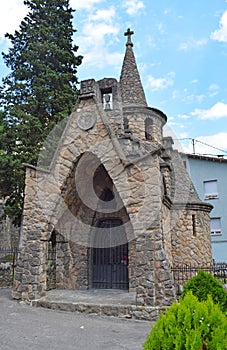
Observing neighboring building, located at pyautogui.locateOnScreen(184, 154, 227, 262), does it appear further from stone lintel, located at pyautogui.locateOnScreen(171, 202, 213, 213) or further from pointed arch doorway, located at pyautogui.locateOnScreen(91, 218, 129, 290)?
pointed arch doorway, located at pyautogui.locateOnScreen(91, 218, 129, 290)

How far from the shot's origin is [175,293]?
685 cm

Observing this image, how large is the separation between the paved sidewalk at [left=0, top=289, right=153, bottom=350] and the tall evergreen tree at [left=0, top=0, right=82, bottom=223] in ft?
18.5

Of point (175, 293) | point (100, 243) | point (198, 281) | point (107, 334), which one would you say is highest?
point (100, 243)

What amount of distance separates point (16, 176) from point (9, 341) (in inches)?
293

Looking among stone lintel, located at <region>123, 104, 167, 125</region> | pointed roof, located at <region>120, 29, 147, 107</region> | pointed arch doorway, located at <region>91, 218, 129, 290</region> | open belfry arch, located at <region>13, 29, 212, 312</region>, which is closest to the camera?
open belfry arch, located at <region>13, 29, 212, 312</region>

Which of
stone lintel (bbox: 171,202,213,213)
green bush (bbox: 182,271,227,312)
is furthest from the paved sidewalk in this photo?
stone lintel (bbox: 171,202,213,213)

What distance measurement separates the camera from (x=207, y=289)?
208 inches

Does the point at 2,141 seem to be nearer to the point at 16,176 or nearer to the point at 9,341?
the point at 16,176

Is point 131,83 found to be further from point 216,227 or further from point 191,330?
point 191,330

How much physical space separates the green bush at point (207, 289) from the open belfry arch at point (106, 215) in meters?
1.45

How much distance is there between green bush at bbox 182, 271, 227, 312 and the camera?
5.16 metres

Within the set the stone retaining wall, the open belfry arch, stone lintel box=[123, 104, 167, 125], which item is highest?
stone lintel box=[123, 104, 167, 125]

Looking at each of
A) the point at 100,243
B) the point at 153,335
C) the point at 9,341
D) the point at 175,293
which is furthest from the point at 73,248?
the point at 153,335

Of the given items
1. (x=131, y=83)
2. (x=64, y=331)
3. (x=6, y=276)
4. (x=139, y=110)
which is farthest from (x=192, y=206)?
(x=6, y=276)
